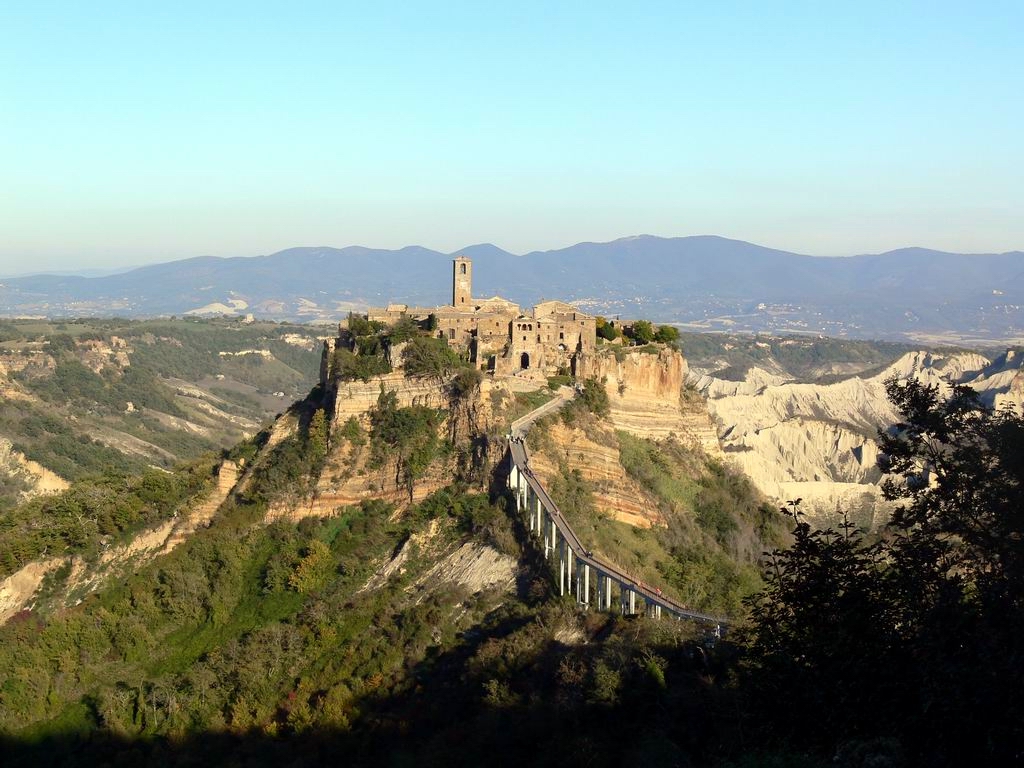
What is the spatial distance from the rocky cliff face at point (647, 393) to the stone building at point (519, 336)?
1.04 metres

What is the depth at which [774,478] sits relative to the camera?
169 feet

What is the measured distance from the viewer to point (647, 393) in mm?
37906

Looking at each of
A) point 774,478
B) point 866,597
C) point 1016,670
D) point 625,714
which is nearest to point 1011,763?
point 1016,670

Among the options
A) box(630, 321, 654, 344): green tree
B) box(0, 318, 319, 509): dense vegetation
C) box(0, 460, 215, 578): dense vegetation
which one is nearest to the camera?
box(0, 460, 215, 578): dense vegetation

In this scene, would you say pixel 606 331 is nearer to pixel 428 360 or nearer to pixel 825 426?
pixel 428 360

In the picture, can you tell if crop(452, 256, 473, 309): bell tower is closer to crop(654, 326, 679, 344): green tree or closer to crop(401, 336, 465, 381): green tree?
crop(401, 336, 465, 381): green tree

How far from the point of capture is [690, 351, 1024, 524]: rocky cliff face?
45656 millimetres

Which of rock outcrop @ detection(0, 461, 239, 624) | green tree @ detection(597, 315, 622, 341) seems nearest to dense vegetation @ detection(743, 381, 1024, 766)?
rock outcrop @ detection(0, 461, 239, 624)

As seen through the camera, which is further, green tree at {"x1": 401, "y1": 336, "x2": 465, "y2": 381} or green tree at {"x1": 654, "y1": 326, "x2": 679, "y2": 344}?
green tree at {"x1": 654, "y1": 326, "x2": 679, "y2": 344}

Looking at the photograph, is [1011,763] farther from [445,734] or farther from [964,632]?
[445,734]

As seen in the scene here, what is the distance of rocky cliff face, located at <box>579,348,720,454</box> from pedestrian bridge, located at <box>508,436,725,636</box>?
739 cm

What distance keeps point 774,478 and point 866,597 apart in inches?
1540

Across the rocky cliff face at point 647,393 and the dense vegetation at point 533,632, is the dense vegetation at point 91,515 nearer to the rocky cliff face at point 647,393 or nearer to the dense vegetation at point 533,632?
the dense vegetation at point 533,632

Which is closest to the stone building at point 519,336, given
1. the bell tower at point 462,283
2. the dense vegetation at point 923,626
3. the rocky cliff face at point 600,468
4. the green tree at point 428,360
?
the green tree at point 428,360
